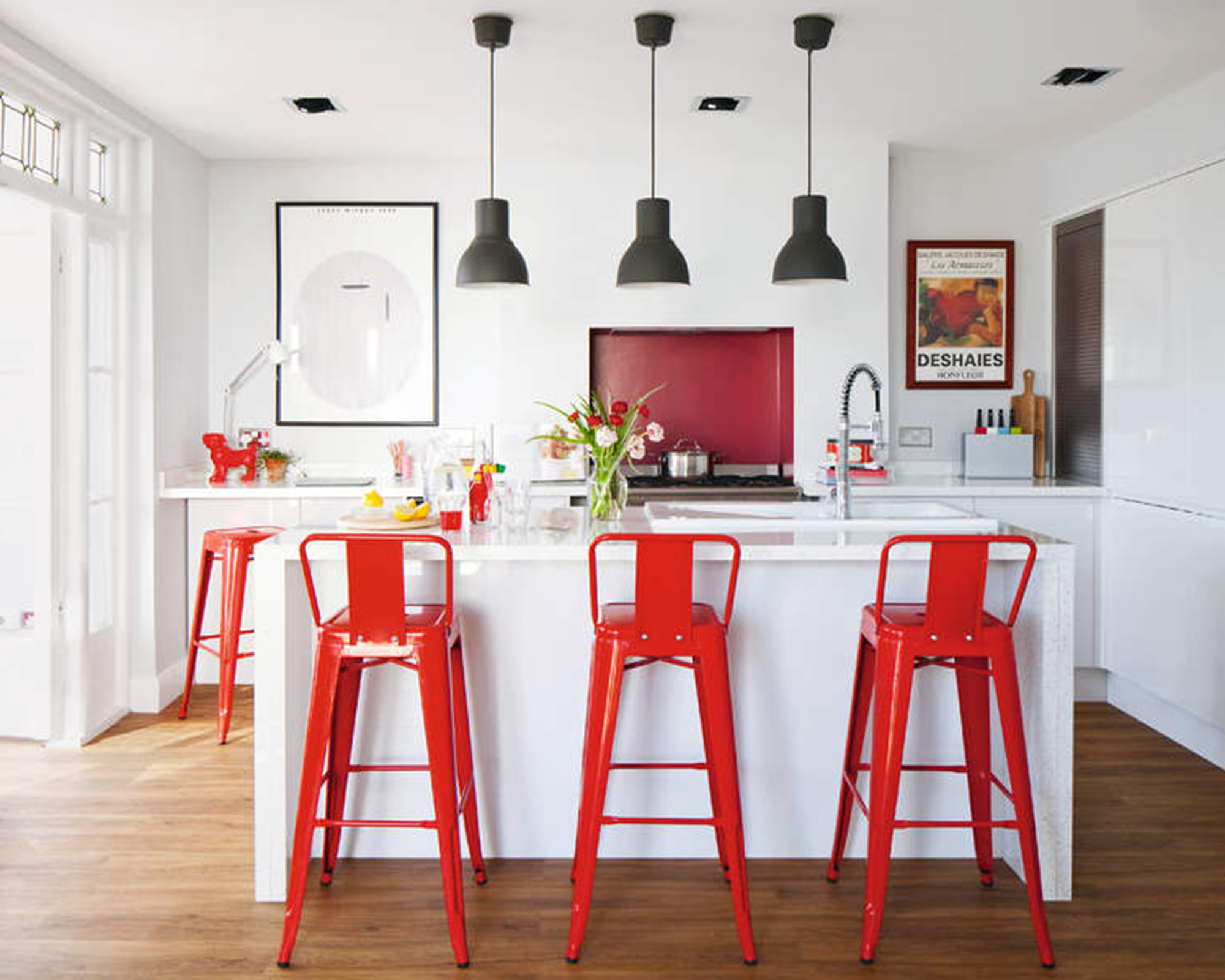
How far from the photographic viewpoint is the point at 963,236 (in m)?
5.62

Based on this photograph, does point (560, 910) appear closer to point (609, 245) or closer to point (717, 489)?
point (717, 489)

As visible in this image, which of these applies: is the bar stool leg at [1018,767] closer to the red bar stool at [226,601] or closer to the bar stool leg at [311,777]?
the bar stool leg at [311,777]

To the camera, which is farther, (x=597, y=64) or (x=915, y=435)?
(x=915, y=435)

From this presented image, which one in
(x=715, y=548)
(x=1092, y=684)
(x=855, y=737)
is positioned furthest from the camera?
(x=1092, y=684)

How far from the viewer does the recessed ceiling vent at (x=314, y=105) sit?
14.8 feet

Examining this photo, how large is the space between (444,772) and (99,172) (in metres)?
3.26

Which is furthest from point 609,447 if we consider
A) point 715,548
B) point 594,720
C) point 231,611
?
point 231,611

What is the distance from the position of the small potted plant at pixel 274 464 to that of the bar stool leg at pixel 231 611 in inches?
31.6

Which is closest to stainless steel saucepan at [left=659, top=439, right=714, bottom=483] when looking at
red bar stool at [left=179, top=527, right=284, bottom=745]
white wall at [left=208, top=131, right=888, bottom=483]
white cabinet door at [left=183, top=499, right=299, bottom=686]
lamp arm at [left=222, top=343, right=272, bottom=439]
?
white wall at [left=208, top=131, right=888, bottom=483]

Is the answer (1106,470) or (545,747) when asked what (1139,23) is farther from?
(545,747)

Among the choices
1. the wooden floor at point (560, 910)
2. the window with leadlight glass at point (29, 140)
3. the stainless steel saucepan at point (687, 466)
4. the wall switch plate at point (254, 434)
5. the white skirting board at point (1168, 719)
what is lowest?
the wooden floor at point (560, 910)

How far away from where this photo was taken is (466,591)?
10.6 ft

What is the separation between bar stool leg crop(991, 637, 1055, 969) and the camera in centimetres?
268

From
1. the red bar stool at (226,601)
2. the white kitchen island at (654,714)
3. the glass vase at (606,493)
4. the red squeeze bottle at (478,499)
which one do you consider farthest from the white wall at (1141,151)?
the red bar stool at (226,601)
